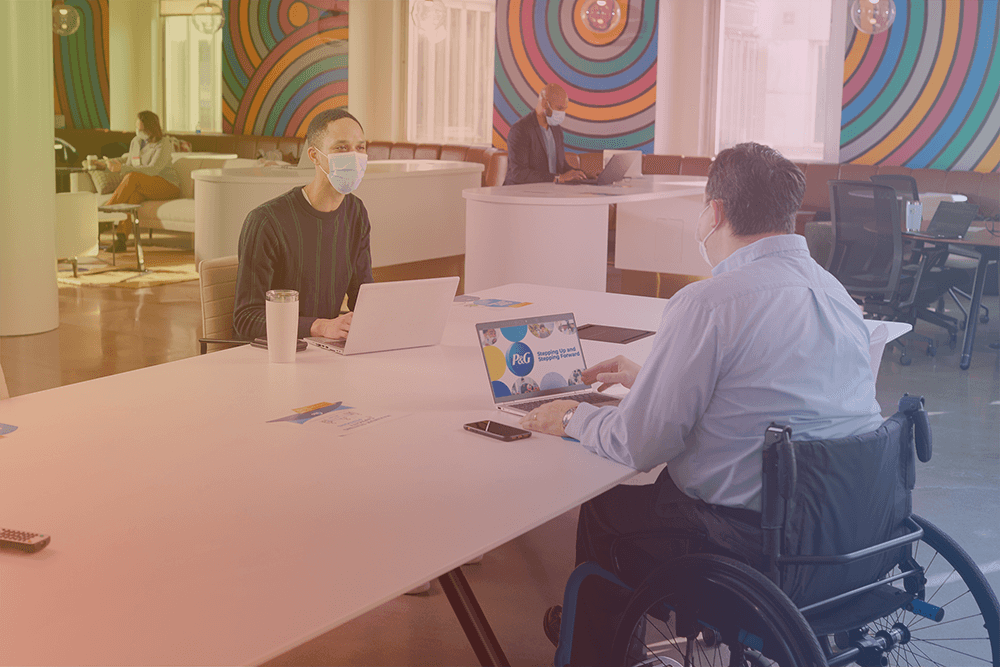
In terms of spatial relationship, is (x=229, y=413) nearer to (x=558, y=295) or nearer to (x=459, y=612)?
(x=459, y=612)

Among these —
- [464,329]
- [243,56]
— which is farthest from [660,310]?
[243,56]

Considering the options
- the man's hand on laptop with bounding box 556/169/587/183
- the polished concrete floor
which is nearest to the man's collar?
the polished concrete floor

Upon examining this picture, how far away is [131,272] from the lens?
27.4 feet

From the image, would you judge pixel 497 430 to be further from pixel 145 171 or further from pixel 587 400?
pixel 145 171

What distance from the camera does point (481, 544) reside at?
1.44 metres

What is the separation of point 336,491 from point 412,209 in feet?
22.2

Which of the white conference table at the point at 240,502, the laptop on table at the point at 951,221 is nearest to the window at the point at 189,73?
the laptop on table at the point at 951,221

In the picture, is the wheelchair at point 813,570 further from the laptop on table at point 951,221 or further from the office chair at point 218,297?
the laptop on table at point 951,221

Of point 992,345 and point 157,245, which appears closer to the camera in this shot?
point 992,345

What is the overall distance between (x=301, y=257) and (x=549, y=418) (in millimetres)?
1376

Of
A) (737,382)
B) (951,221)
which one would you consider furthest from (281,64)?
(737,382)

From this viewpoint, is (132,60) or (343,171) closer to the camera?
(343,171)

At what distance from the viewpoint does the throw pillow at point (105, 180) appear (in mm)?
9828

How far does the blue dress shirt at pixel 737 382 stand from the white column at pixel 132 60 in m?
13.0
